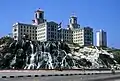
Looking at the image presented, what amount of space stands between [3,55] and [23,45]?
41.3 feet

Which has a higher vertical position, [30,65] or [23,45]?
[23,45]

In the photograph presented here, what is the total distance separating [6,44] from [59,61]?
999 inches

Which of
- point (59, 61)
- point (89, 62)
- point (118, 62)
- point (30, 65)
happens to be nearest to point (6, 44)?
point (30, 65)

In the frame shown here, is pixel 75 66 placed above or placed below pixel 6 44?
below

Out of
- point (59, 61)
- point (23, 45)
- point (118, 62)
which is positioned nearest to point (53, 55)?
point (59, 61)

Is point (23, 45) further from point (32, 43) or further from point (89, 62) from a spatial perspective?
point (89, 62)

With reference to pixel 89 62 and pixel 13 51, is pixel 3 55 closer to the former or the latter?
pixel 13 51

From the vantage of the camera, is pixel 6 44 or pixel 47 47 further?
pixel 47 47

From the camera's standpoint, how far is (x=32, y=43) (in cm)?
14325

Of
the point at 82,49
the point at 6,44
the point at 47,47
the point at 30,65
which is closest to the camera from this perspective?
the point at 30,65

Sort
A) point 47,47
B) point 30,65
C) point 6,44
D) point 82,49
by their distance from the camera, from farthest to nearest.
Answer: point 82,49
point 47,47
point 6,44
point 30,65

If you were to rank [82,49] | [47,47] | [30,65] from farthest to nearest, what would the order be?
1. [82,49]
2. [47,47]
3. [30,65]

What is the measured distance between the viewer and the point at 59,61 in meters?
135

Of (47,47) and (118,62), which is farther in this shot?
(118,62)
